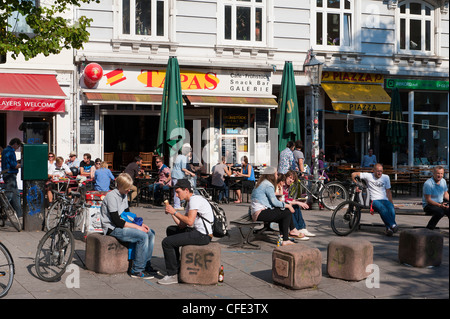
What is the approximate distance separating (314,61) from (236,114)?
5353 mm

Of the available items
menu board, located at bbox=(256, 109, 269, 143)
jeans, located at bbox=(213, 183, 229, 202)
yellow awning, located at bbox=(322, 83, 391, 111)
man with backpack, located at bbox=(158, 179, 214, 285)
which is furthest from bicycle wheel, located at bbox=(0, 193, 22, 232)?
yellow awning, located at bbox=(322, 83, 391, 111)

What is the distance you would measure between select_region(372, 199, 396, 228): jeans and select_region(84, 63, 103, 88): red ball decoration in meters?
9.93

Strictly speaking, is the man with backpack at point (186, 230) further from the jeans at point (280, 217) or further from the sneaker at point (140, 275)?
the jeans at point (280, 217)

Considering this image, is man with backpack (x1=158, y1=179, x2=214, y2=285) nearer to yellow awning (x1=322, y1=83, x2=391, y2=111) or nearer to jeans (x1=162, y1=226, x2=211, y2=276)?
jeans (x1=162, y1=226, x2=211, y2=276)

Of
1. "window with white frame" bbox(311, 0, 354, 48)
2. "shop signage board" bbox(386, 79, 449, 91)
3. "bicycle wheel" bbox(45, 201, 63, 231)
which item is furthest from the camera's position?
"shop signage board" bbox(386, 79, 449, 91)

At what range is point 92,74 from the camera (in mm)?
18047

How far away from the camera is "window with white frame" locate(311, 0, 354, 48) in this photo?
2130cm

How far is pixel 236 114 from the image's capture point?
2048 centimetres

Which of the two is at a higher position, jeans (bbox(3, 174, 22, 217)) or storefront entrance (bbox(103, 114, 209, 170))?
storefront entrance (bbox(103, 114, 209, 170))

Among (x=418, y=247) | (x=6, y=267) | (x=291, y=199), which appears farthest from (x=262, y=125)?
(x=6, y=267)

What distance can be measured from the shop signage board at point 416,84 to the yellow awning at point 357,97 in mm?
545

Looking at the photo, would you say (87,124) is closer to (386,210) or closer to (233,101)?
(233,101)

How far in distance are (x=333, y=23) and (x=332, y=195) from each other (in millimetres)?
8266

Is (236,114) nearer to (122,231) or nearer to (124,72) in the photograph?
(124,72)
